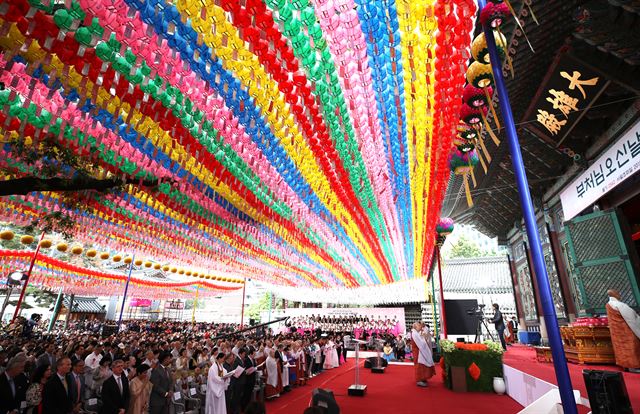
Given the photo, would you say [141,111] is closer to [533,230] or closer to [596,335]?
[533,230]

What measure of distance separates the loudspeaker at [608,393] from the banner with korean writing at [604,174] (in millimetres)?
3854

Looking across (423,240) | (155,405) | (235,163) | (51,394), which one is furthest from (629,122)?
(51,394)

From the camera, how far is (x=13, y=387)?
14.0ft

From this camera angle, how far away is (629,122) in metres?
5.81

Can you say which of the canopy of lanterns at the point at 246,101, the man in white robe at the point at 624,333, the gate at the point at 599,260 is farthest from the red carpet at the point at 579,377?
the canopy of lanterns at the point at 246,101

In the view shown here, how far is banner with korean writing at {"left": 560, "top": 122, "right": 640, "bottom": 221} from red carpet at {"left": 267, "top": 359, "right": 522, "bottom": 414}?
4.22m

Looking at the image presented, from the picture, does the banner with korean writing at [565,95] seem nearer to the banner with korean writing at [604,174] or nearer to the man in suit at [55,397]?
the banner with korean writing at [604,174]

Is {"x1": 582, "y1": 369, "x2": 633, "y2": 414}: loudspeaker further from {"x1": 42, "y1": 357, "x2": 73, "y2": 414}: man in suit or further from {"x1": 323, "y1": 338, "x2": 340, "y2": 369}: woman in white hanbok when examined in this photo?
{"x1": 323, "y1": 338, "x2": 340, "y2": 369}: woman in white hanbok

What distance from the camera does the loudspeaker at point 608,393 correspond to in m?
2.88

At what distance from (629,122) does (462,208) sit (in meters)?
7.10

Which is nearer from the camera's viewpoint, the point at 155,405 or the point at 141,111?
the point at 141,111

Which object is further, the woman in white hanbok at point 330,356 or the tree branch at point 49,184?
the woman in white hanbok at point 330,356

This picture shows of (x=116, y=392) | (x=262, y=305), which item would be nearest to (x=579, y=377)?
(x=116, y=392)

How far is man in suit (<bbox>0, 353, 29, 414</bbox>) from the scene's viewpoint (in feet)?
13.4
